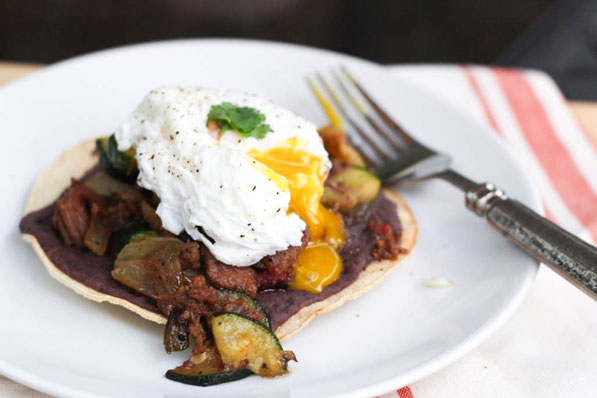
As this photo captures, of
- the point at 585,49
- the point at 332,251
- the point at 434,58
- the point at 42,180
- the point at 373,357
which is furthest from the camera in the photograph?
the point at 434,58

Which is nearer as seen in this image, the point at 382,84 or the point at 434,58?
the point at 382,84

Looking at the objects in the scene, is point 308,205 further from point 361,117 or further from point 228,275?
point 361,117

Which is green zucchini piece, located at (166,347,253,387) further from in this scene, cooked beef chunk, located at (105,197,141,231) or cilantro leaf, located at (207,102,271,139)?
cilantro leaf, located at (207,102,271,139)

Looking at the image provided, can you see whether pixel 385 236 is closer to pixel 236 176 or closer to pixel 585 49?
pixel 236 176

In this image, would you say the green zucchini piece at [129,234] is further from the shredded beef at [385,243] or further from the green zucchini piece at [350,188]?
the shredded beef at [385,243]

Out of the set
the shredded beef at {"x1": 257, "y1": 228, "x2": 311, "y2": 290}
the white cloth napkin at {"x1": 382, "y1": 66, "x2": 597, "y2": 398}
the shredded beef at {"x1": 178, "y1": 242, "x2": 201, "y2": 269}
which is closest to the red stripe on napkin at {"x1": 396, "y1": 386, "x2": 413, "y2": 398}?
the white cloth napkin at {"x1": 382, "y1": 66, "x2": 597, "y2": 398}

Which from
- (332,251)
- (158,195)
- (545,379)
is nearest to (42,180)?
(158,195)

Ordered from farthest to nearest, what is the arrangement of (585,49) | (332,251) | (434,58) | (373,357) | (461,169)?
(434,58)
(585,49)
(461,169)
(332,251)
(373,357)

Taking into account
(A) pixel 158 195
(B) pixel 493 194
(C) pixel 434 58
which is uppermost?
(B) pixel 493 194
